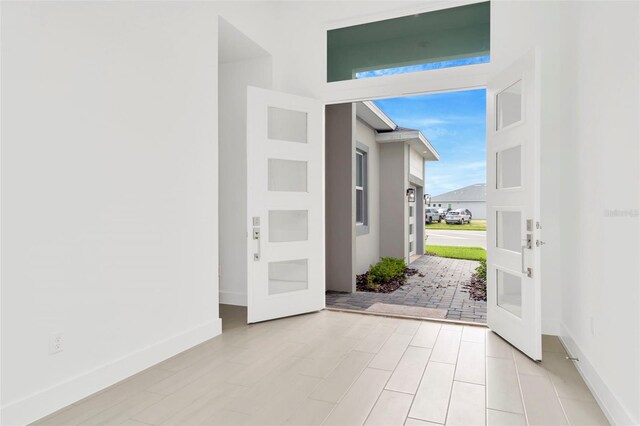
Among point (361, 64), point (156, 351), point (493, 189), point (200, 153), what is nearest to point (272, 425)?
point (156, 351)

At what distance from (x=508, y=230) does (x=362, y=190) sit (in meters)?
4.53

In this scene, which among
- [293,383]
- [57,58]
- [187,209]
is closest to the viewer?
[57,58]

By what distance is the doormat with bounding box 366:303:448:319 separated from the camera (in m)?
4.52

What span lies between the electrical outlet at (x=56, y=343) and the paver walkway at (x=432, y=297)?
10.5 ft

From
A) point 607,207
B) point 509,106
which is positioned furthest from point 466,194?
point 607,207

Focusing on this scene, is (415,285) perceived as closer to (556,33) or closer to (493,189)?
(493,189)

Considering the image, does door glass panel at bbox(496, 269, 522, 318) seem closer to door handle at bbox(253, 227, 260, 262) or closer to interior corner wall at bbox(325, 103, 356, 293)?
door handle at bbox(253, 227, 260, 262)

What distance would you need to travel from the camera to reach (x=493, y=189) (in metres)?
3.50

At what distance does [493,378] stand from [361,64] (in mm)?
3261

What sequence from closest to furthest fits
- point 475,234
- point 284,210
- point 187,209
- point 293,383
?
point 293,383 < point 187,209 < point 284,210 < point 475,234

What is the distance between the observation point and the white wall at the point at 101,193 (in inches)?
77.6

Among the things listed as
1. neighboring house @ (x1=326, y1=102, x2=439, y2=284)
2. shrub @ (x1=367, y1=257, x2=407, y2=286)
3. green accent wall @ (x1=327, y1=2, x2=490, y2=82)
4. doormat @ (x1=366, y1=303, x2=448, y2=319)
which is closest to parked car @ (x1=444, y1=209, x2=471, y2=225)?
neighboring house @ (x1=326, y1=102, x2=439, y2=284)

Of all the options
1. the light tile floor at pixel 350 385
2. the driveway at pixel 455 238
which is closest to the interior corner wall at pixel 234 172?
the light tile floor at pixel 350 385

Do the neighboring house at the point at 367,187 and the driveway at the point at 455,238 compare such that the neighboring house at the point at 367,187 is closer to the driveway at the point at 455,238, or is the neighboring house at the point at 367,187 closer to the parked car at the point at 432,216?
the driveway at the point at 455,238
